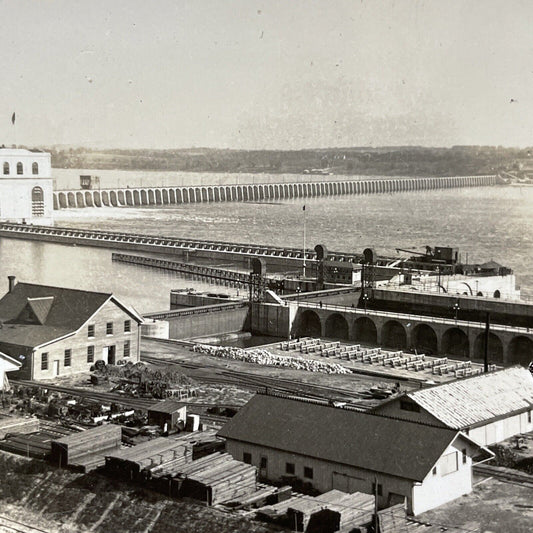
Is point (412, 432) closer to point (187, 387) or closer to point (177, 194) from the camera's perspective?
point (187, 387)

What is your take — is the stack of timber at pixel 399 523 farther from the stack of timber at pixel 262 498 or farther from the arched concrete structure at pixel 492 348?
the arched concrete structure at pixel 492 348

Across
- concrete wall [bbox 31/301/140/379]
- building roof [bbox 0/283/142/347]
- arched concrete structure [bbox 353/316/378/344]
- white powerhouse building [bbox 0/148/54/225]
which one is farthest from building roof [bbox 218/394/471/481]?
white powerhouse building [bbox 0/148/54/225]

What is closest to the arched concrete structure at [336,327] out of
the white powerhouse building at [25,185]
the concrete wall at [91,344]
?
the concrete wall at [91,344]

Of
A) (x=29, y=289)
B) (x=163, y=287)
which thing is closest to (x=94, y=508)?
(x=29, y=289)

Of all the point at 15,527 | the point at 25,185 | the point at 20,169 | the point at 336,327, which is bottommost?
the point at 336,327

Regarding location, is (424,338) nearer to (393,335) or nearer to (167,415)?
(393,335)

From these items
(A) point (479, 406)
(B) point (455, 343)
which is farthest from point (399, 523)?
(B) point (455, 343)

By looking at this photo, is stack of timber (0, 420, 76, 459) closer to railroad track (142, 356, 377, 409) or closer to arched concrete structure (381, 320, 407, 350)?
railroad track (142, 356, 377, 409)
